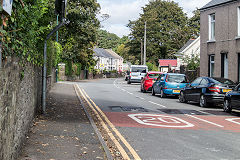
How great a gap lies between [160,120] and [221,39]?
15359 mm

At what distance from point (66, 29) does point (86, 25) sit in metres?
2.50

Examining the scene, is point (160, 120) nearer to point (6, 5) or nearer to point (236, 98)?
point (236, 98)

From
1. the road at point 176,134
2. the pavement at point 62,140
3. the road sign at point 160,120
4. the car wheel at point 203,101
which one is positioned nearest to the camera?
the pavement at point 62,140

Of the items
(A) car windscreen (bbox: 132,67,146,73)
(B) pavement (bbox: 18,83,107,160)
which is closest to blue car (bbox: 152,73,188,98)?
(B) pavement (bbox: 18,83,107,160)

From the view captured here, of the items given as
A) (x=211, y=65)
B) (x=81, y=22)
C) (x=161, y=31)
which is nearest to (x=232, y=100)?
(x=211, y=65)

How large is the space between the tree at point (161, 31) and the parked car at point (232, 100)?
6274cm

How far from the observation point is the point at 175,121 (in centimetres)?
1149

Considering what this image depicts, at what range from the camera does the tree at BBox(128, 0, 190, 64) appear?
7744 centimetres

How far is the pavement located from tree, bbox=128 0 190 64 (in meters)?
67.5

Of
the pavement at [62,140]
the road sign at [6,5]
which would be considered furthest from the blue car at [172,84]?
the road sign at [6,5]

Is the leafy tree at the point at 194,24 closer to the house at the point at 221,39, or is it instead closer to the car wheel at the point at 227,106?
the house at the point at 221,39

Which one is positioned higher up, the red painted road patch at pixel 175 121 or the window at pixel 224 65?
the window at pixel 224 65

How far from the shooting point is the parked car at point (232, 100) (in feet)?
44.2

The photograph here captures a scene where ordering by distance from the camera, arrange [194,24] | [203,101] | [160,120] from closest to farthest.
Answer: [160,120], [203,101], [194,24]
